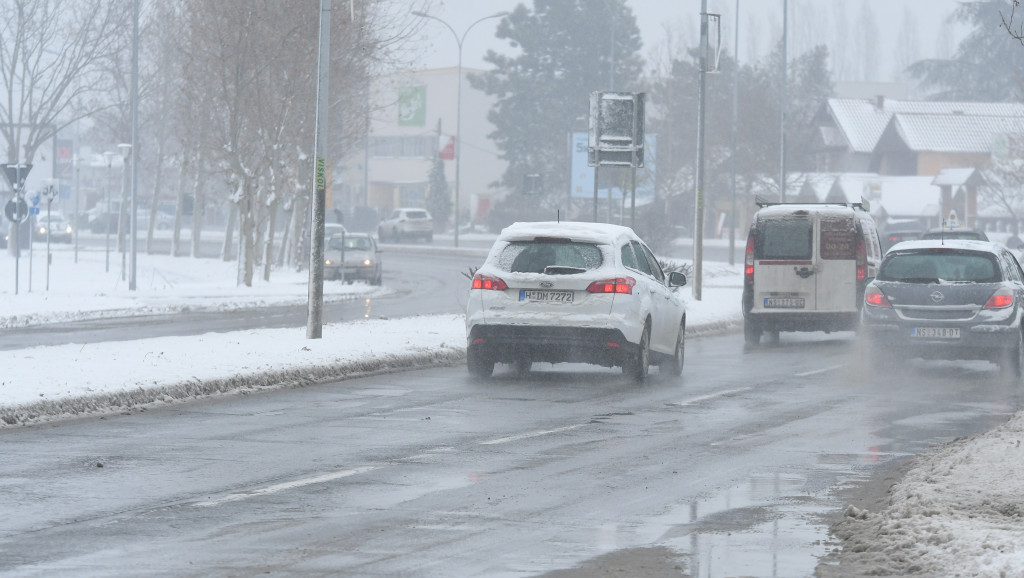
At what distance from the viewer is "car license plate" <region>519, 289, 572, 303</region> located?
17000 millimetres

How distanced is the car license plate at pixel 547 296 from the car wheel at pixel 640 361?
0.99 meters

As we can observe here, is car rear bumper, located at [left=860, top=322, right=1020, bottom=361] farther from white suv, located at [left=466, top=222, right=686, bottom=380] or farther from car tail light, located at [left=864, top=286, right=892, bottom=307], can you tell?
white suv, located at [left=466, top=222, right=686, bottom=380]

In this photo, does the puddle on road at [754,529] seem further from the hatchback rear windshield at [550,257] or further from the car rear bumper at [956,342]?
the car rear bumper at [956,342]

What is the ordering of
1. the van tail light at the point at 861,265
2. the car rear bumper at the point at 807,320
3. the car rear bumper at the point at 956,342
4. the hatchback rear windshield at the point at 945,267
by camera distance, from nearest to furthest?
1. the car rear bumper at the point at 956,342
2. the hatchback rear windshield at the point at 945,267
3. the van tail light at the point at 861,265
4. the car rear bumper at the point at 807,320

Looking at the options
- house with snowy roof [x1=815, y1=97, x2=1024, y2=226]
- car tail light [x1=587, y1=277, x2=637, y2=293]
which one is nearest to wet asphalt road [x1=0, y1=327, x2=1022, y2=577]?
car tail light [x1=587, y1=277, x2=637, y2=293]

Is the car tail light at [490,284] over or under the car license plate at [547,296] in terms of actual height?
over

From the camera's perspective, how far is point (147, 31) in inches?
2334

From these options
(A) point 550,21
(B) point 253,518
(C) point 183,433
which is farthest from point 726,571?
(A) point 550,21

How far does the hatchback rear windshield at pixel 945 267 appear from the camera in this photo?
63.3 ft

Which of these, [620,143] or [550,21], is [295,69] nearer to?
[620,143]

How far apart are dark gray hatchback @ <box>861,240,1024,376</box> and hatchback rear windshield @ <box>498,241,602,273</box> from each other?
14.0 ft

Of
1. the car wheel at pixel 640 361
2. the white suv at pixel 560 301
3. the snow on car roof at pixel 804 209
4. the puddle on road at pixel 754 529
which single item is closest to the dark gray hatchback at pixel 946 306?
the car wheel at pixel 640 361

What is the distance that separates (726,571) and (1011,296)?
12.7m

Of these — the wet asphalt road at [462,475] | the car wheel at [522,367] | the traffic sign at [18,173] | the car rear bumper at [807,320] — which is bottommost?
the wet asphalt road at [462,475]
